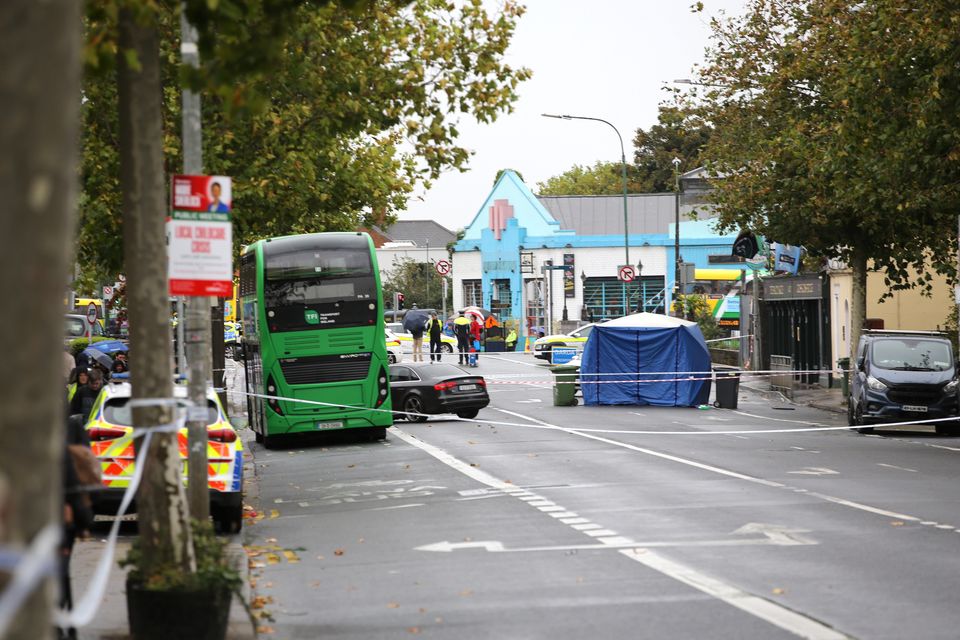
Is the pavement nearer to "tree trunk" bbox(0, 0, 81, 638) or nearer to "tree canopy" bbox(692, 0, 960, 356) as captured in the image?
"tree canopy" bbox(692, 0, 960, 356)

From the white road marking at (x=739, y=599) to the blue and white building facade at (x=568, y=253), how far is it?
67.1 meters

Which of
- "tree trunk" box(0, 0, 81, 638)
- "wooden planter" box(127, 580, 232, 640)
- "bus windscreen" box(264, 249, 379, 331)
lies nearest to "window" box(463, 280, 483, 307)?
"bus windscreen" box(264, 249, 379, 331)

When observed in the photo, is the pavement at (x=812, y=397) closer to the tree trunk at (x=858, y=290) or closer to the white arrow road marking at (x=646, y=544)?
the tree trunk at (x=858, y=290)

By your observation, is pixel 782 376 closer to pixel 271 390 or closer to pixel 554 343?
pixel 554 343

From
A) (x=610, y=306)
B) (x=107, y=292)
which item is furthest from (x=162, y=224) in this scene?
(x=610, y=306)

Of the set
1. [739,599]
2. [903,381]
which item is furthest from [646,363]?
[739,599]

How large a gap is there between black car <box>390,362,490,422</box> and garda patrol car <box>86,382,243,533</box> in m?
17.1

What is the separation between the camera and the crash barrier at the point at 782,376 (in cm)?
4488

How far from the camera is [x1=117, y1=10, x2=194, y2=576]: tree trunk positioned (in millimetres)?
8773

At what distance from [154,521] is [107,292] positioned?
59.3 metres

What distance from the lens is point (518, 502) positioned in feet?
54.8

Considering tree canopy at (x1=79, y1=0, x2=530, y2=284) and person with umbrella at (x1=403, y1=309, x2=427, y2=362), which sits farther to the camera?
person with umbrella at (x1=403, y1=309, x2=427, y2=362)

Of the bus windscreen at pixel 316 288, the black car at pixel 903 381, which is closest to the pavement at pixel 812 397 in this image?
the black car at pixel 903 381

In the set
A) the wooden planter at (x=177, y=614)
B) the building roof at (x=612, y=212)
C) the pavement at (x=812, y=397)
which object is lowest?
the pavement at (x=812, y=397)
